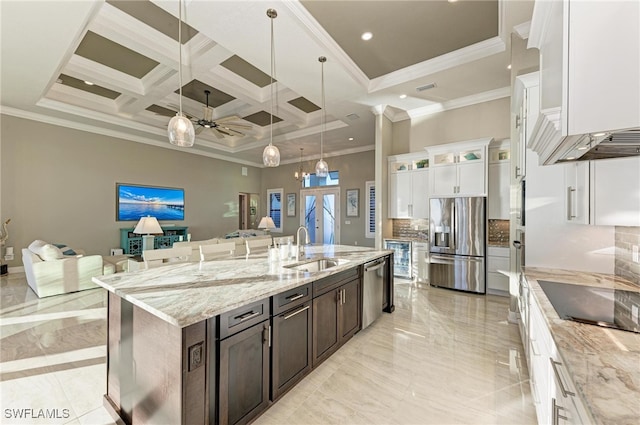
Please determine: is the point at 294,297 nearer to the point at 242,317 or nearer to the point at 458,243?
the point at 242,317

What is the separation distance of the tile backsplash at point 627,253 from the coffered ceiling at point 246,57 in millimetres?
2320

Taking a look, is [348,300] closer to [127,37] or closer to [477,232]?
[477,232]

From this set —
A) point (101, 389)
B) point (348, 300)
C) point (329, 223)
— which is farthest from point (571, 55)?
point (329, 223)

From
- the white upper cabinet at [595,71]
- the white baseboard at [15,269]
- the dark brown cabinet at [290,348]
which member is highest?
the white upper cabinet at [595,71]

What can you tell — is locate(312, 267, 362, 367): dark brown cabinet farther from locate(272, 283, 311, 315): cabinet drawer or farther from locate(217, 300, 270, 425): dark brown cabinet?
locate(217, 300, 270, 425): dark brown cabinet

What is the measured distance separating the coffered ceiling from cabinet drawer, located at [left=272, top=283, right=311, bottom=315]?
8.96 feet

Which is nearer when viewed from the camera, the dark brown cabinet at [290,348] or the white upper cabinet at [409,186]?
the dark brown cabinet at [290,348]

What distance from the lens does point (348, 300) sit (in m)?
2.69

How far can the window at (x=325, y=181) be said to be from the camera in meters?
8.66

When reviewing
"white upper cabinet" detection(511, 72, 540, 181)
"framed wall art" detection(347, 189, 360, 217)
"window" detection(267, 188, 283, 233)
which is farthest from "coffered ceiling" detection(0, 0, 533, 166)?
"window" detection(267, 188, 283, 233)

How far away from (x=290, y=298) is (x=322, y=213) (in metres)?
7.00

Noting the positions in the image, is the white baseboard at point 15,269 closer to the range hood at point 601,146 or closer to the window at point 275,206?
the window at point 275,206

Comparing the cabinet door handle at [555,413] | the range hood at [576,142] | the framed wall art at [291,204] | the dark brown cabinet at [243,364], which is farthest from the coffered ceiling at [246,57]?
the framed wall art at [291,204]

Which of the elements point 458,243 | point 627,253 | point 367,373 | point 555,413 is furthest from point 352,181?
A: point 555,413
